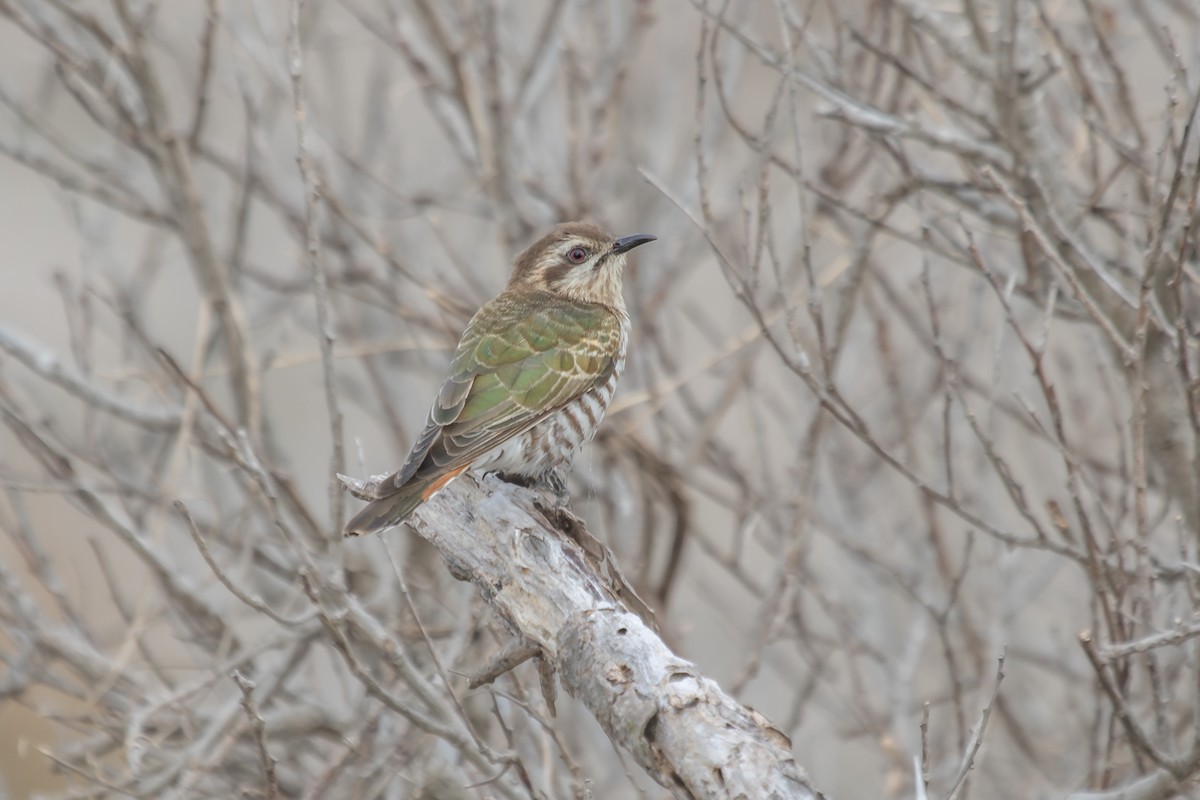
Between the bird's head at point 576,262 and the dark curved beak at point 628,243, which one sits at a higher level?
the dark curved beak at point 628,243

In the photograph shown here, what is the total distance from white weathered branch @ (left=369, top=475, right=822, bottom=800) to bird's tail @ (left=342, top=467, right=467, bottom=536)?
88 mm

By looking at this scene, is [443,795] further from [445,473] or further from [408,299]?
[408,299]

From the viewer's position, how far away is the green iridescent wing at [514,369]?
541 centimetres

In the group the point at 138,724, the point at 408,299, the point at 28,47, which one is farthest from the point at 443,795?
the point at 28,47

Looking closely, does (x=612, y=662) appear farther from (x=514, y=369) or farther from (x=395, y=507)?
(x=514, y=369)

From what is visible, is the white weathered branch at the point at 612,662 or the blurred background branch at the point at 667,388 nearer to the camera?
the white weathered branch at the point at 612,662

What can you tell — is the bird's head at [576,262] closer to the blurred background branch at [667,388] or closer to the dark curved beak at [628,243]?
the dark curved beak at [628,243]

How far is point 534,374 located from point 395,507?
4.30ft

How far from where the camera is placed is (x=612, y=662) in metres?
3.63

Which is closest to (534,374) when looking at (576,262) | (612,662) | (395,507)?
(576,262)

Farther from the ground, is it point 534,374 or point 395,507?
point 534,374

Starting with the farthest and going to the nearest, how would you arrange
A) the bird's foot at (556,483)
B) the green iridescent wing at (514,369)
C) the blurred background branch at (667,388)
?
1. the bird's foot at (556,483)
2. the green iridescent wing at (514,369)
3. the blurred background branch at (667,388)

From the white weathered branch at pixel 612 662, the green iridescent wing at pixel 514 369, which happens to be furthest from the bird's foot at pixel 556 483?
the white weathered branch at pixel 612 662

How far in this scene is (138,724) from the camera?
463cm
